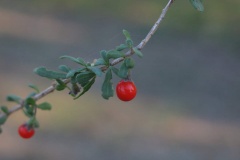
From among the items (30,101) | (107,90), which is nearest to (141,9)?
(30,101)

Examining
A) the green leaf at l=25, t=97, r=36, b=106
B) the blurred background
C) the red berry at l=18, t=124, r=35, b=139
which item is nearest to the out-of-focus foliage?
the blurred background

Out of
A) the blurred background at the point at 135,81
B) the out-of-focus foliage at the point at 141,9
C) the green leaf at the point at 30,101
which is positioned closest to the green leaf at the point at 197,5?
the green leaf at the point at 30,101

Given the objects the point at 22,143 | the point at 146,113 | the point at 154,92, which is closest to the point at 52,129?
the point at 22,143

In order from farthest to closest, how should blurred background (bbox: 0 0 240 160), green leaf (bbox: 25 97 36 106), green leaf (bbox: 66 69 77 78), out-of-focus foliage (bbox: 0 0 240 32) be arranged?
out-of-focus foliage (bbox: 0 0 240 32)
blurred background (bbox: 0 0 240 160)
green leaf (bbox: 25 97 36 106)
green leaf (bbox: 66 69 77 78)

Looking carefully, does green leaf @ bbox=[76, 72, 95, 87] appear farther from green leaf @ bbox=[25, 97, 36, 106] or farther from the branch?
green leaf @ bbox=[25, 97, 36, 106]

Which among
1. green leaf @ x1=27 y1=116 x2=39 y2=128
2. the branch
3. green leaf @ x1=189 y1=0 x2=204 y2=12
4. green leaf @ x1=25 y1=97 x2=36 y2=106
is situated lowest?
the branch

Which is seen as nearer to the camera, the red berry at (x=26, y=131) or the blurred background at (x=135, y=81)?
the red berry at (x=26, y=131)

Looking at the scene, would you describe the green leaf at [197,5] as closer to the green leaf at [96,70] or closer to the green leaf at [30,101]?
the green leaf at [96,70]

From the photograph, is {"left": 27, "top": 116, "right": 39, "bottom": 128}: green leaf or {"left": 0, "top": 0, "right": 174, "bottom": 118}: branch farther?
{"left": 27, "top": 116, "right": 39, "bottom": 128}: green leaf

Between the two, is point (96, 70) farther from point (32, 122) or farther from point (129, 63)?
point (32, 122)
